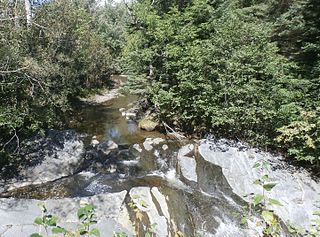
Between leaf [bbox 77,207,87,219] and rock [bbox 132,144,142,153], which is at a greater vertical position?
leaf [bbox 77,207,87,219]

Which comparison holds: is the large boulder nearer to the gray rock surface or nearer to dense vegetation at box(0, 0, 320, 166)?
the gray rock surface

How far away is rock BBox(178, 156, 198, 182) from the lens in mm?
9484

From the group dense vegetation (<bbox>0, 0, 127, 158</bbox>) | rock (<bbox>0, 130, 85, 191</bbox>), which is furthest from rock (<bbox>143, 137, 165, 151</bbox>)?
dense vegetation (<bbox>0, 0, 127, 158</bbox>)

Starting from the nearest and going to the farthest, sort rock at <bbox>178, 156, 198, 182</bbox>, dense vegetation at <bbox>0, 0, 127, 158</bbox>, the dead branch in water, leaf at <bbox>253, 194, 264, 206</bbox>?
1. leaf at <bbox>253, 194, 264, 206</bbox>
2. dense vegetation at <bbox>0, 0, 127, 158</bbox>
3. rock at <bbox>178, 156, 198, 182</bbox>
4. the dead branch in water

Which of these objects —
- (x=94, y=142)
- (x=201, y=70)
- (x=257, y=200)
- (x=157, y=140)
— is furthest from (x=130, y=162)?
(x=257, y=200)

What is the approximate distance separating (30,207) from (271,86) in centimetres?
895

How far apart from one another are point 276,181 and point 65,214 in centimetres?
633

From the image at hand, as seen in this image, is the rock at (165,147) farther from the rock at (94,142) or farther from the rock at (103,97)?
the rock at (103,97)

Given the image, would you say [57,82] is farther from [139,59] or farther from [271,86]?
[271,86]

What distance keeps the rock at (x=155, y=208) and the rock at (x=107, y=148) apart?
3.78 meters

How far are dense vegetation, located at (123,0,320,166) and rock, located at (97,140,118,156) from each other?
3.01 metres

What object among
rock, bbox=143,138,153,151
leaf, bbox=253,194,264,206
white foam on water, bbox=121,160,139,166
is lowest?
white foam on water, bbox=121,160,139,166

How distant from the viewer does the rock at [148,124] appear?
46.4 feet

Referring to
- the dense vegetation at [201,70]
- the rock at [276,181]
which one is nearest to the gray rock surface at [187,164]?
the rock at [276,181]
